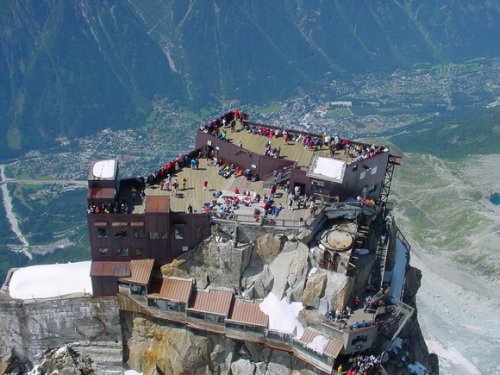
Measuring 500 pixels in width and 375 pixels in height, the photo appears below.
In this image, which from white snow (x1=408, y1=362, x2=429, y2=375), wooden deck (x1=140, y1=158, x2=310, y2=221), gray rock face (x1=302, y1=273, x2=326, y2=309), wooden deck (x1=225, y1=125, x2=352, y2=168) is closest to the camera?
gray rock face (x1=302, y1=273, x2=326, y2=309)

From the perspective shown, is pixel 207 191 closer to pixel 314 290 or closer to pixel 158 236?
pixel 158 236

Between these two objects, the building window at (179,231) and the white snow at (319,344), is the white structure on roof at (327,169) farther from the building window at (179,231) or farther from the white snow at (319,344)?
the white snow at (319,344)

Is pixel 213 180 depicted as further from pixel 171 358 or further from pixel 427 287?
pixel 427 287

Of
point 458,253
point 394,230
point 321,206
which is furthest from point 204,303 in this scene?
point 458,253

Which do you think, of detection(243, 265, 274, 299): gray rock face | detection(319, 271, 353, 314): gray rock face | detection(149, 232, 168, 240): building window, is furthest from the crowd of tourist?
detection(149, 232, 168, 240): building window

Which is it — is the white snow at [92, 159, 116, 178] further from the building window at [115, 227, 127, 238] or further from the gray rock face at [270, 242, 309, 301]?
the gray rock face at [270, 242, 309, 301]

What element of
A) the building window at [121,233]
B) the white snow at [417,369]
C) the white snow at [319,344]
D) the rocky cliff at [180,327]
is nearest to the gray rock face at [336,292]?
the rocky cliff at [180,327]

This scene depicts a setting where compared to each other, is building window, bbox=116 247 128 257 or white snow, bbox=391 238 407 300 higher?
building window, bbox=116 247 128 257
